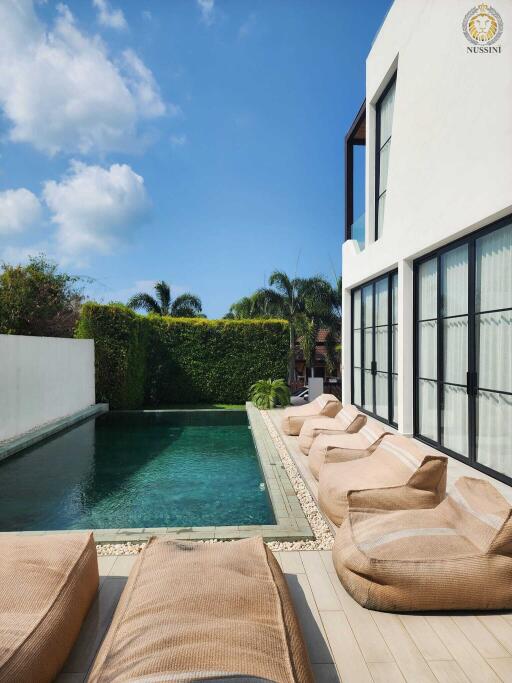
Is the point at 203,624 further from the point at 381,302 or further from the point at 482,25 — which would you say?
the point at 381,302

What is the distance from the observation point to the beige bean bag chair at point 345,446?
520cm

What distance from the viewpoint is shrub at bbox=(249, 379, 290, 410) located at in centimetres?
1370

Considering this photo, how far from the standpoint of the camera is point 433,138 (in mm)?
7062

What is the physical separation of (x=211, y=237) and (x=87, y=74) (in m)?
20.7

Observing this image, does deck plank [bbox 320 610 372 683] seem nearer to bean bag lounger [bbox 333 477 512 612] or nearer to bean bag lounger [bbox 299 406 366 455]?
bean bag lounger [bbox 333 477 512 612]

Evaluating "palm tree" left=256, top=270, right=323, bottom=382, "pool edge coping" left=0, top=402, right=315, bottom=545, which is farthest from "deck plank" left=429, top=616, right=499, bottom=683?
"palm tree" left=256, top=270, right=323, bottom=382

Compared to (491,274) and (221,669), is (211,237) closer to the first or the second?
(491,274)

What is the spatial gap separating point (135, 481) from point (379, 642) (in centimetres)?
498

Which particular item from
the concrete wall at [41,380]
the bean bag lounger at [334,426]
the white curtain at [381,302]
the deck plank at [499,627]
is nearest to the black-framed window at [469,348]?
the bean bag lounger at [334,426]

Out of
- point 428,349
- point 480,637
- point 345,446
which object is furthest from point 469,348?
point 480,637

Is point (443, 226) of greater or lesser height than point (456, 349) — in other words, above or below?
above

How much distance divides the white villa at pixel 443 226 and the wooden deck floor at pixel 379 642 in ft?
10.9

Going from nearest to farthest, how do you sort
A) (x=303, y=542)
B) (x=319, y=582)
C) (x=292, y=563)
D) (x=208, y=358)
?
(x=319, y=582) → (x=292, y=563) → (x=303, y=542) → (x=208, y=358)

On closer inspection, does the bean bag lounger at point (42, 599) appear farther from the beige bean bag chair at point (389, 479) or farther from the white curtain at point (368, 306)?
the white curtain at point (368, 306)
